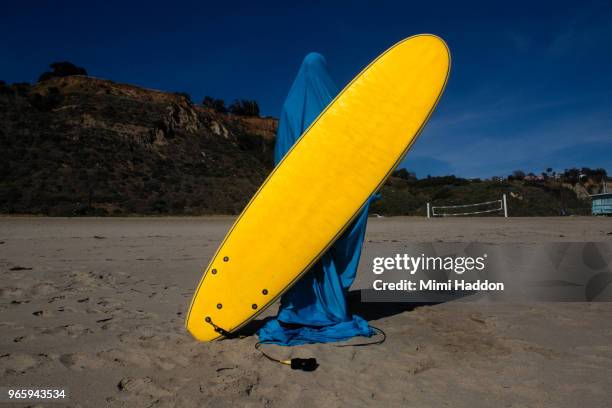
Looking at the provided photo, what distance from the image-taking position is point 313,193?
268 centimetres

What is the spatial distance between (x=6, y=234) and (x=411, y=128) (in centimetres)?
1092

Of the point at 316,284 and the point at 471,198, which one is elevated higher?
the point at 471,198

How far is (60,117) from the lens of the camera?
97.6 feet

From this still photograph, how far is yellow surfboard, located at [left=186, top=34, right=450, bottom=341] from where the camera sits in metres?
2.64

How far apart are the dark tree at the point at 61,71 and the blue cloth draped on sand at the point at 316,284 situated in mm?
43425

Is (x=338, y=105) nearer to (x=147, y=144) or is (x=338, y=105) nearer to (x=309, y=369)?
(x=309, y=369)

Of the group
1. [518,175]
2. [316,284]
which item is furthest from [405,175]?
[316,284]

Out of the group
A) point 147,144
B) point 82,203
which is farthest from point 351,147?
point 147,144

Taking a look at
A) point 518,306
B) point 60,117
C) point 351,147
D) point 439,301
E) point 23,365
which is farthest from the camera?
point 60,117

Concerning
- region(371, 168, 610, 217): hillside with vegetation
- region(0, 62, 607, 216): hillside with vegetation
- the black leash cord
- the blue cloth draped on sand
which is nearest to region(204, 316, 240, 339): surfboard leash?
the black leash cord

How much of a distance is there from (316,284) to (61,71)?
4527 centimetres

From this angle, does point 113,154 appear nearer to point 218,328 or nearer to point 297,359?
point 218,328

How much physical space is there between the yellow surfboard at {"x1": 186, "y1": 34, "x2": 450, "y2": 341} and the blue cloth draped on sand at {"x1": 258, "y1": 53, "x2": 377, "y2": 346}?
0.74 ft

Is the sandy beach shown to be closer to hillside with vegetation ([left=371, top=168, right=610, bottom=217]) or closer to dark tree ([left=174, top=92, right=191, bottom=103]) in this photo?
hillside with vegetation ([left=371, top=168, right=610, bottom=217])
